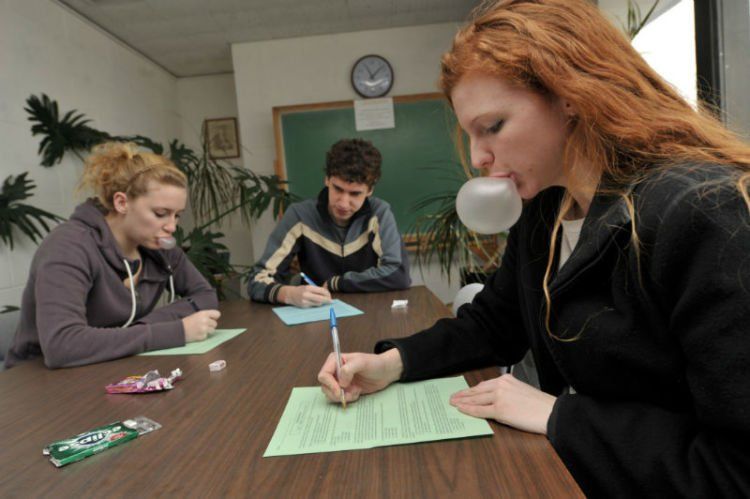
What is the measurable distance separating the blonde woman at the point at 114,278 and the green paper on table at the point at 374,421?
592 mm

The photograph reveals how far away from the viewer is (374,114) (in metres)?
4.04

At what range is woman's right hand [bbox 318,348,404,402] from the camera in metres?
0.81

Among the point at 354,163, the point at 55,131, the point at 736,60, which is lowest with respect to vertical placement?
the point at 354,163

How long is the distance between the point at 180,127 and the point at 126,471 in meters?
4.61

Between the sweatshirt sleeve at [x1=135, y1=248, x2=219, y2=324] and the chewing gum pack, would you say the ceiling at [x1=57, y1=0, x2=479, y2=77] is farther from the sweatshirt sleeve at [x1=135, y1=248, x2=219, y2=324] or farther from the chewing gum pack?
the chewing gum pack

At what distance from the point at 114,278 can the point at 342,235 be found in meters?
1.09

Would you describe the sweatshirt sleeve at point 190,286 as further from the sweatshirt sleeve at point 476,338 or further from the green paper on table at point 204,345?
the sweatshirt sleeve at point 476,338

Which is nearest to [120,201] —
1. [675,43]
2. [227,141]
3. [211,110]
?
[675,43]

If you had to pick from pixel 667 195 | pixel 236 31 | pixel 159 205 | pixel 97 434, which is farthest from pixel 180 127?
pixel 667 195

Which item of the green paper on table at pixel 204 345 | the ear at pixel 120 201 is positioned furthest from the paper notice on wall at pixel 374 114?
the green paper on table at pixel 204 345

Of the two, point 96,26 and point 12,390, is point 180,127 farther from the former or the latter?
point 12,390

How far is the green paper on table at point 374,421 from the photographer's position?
0.67m

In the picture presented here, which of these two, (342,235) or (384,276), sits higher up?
(342,235)

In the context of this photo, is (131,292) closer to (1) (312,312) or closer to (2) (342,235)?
(1) (312,312)
